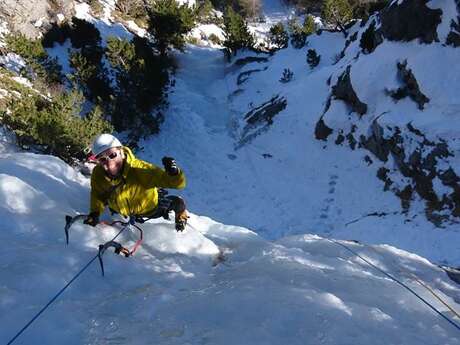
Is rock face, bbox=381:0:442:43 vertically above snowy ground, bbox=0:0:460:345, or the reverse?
rock face, bbox=381:0:442:43

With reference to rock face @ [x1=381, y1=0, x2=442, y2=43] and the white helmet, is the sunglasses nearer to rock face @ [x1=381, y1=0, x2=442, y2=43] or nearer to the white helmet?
the white helmet

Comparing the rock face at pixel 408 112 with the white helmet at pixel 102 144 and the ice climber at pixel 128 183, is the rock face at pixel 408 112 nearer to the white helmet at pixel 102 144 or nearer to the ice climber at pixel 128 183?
the ice climber at pixel 128 183

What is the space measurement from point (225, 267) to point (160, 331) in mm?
2080

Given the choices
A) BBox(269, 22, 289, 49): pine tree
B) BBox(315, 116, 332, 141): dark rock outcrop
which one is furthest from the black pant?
BBox(269, 22, 289, 49): pine tree

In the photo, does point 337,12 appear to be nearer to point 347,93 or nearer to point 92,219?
point 347,93

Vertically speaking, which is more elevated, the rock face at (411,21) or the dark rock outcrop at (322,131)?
the rock face at (411,21)

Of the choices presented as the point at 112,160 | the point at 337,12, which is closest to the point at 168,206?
the point at 112,160

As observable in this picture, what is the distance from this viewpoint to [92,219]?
6.08 m

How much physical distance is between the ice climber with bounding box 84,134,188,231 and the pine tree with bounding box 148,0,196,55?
20791 mm

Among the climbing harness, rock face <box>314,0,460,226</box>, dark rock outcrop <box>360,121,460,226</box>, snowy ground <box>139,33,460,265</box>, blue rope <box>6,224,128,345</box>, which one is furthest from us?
snowy ground <box>139,33,460,265</box>

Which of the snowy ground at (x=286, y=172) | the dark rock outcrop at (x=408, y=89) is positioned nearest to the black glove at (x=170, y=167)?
the snowy ground at (x=286, y=172)

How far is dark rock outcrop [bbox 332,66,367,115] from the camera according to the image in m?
15.6

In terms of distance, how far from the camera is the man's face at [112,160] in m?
5.45

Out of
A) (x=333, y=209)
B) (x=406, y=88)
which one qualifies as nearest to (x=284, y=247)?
(x=333, y=209)
